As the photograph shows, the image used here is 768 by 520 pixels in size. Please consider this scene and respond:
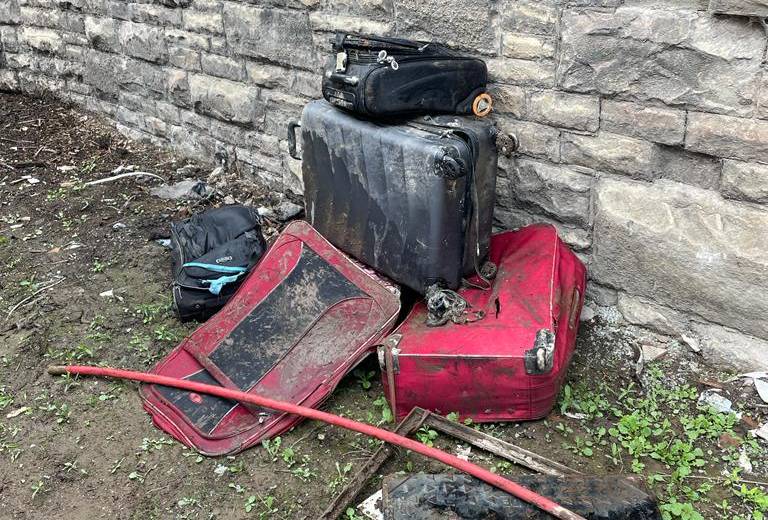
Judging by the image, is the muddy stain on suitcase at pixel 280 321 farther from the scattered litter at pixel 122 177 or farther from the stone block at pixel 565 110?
the scattered litter at pixel 122 177

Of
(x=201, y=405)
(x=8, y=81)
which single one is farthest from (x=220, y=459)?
(x=8, y=81)

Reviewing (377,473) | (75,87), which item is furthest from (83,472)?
(75,87)

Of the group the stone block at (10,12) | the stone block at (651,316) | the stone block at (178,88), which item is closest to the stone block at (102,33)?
the stone block at (178,88)

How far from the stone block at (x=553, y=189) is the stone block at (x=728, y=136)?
457 mm

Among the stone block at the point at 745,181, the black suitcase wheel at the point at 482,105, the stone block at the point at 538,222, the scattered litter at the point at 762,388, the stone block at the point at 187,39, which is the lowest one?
the scattered litter at the point at 762,388

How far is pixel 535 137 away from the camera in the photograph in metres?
3.06

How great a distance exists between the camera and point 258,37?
162 inches

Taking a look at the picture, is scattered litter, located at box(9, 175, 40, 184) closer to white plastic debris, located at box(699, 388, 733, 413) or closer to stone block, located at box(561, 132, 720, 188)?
stone block, located at box(561, 132, 720, 188)

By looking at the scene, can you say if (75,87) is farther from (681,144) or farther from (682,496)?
(682,496)

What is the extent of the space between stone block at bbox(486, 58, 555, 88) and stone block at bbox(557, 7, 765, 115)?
0.06m

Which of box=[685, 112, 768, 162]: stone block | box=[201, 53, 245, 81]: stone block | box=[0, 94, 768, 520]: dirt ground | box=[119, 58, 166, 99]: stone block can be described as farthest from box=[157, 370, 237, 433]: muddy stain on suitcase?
box=[119, 58, 166, 99]: stone block

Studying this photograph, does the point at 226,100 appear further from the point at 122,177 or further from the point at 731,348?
the point at 731,348

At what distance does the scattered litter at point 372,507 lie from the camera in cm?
233

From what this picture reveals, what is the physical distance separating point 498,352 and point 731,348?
964mm
